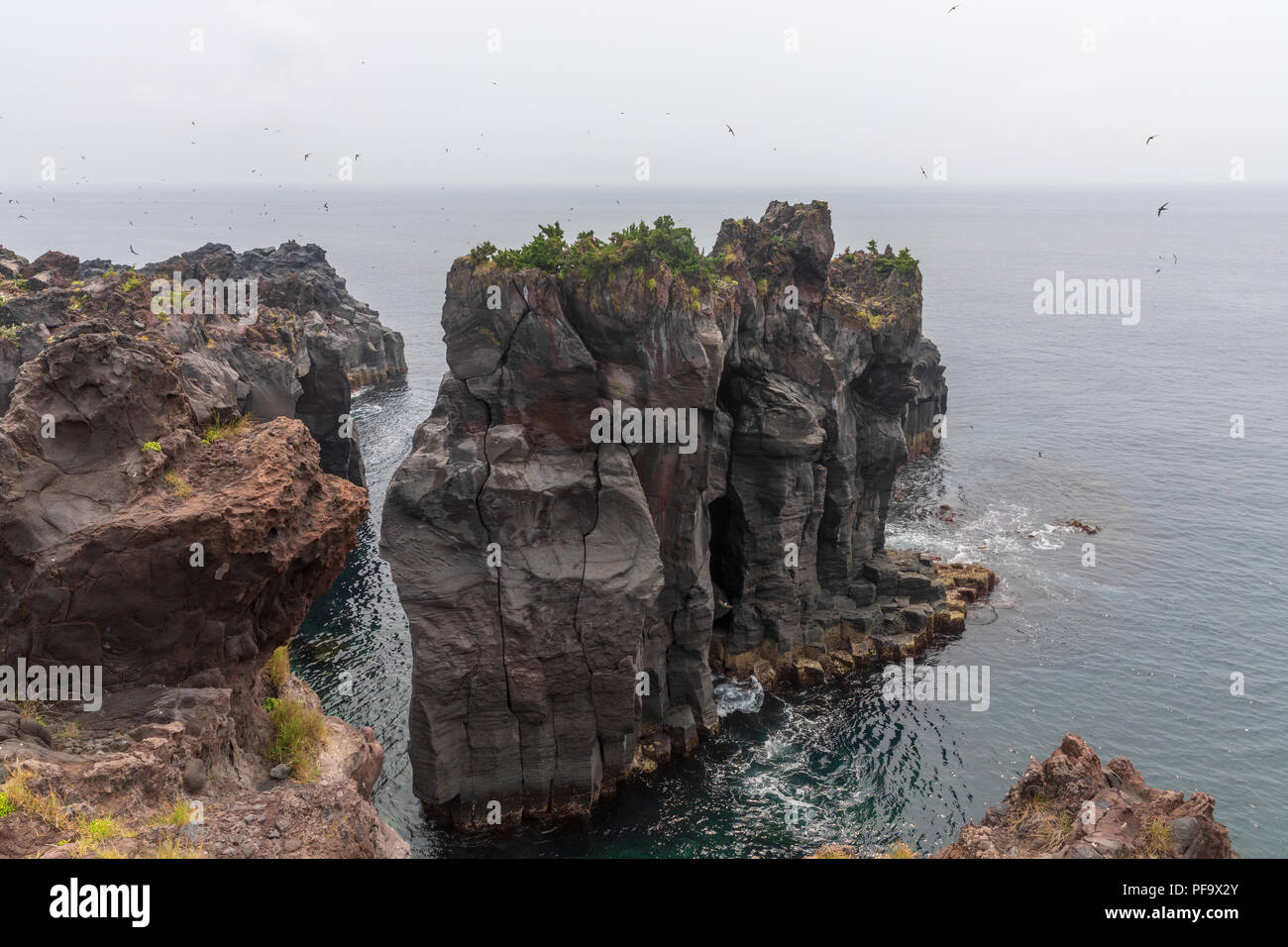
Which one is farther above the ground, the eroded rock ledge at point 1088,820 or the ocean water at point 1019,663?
the eroded rock ledge at point 1088,820

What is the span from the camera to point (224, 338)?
65.6 metres

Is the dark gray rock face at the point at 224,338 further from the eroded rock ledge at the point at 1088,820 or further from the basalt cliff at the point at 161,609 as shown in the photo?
the eroded rock ledge at the point at 1088,820

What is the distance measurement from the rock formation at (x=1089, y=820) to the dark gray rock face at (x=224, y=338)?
21.9 meters

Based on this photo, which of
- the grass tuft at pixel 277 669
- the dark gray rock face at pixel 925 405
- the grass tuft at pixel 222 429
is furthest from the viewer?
the dark gray rock face at pixel 925 405

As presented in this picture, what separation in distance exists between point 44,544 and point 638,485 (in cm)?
2957

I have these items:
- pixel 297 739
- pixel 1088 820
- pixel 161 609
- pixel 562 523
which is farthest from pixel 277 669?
pixel 562 523

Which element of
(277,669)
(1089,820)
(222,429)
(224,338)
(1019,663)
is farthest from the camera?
(224,338)

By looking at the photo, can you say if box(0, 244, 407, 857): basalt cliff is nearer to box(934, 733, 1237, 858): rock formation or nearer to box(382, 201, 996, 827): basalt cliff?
box(934, 733, 1237, 858): rock formation

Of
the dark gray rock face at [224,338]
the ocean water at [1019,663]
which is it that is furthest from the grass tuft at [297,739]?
the ocean water at [1019,663]

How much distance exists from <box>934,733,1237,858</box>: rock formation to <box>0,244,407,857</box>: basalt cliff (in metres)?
14.3

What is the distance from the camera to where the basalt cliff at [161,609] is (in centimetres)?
1344

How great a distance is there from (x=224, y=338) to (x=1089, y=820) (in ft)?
212

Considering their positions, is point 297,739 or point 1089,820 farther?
point 1089,820

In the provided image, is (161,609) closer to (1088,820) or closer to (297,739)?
(297,739)
